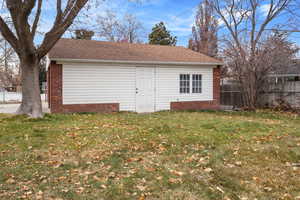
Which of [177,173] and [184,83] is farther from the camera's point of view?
[184,83]

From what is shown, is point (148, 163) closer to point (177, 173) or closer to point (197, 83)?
point (177, 173)

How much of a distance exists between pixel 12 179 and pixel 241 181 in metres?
3.30

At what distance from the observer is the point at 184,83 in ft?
39.0

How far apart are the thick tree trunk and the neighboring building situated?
1200mm

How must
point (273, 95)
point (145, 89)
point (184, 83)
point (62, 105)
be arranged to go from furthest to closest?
1. point (273, 95)
2. point (184, 83)
3. point (145, 89)
4. point (62, 105)

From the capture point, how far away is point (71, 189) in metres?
3.01

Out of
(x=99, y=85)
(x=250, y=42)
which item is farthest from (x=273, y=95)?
(x=99, y=85)

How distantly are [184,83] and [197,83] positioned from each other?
779 millimetres

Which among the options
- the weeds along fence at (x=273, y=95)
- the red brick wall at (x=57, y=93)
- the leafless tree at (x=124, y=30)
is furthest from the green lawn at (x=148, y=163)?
the leafless tree at (x=124, y=30)

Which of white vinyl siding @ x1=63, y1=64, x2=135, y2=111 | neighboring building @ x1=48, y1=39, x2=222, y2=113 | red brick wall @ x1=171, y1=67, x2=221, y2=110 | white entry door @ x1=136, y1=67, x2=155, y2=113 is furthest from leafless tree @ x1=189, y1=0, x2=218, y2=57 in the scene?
white vinyl siding @ x1=63, y1=64, x2=135, y2=111

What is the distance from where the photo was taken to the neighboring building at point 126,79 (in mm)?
9760

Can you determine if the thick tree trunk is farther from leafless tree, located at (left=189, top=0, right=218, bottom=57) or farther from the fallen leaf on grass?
leafless tree, located at (left=189, top=0, right=218, bottom=57)

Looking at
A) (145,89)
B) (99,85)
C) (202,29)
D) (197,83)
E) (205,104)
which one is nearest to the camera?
(99,85)

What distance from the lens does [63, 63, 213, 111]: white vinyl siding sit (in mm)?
9891
